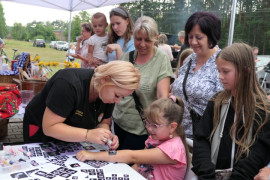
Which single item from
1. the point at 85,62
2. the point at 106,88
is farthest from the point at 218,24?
the point at 85,62

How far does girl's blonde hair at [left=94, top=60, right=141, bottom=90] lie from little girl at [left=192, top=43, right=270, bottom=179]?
503 mm

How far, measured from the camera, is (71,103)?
56.5 inches

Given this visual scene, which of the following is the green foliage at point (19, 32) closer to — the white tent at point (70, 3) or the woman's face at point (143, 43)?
the white tent at point (70, 3)

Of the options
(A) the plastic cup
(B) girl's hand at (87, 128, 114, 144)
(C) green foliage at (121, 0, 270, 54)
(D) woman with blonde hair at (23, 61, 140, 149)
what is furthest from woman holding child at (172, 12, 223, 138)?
(C) green foliage at (121, 0, 270, 54)

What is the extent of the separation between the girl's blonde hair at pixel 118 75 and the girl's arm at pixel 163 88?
0.46 meters

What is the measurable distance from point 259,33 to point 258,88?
573cm

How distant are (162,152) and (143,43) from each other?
2.80 ft

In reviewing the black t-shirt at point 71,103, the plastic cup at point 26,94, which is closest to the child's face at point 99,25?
the plastic cup at point 26,94

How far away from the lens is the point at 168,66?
6.57 ft

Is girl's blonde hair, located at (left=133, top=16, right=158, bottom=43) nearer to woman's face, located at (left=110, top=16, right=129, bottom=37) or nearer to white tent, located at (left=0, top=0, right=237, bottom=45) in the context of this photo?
woman's face, located at (left=110, top=16, right=129, bottom=37)

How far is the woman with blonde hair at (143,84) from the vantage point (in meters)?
1.94

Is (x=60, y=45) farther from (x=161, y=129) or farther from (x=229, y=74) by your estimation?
(x=229, y=74)

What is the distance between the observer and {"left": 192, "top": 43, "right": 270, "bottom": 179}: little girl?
139 centimetres

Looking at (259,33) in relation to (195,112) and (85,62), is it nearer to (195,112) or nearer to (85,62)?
(85,62)
